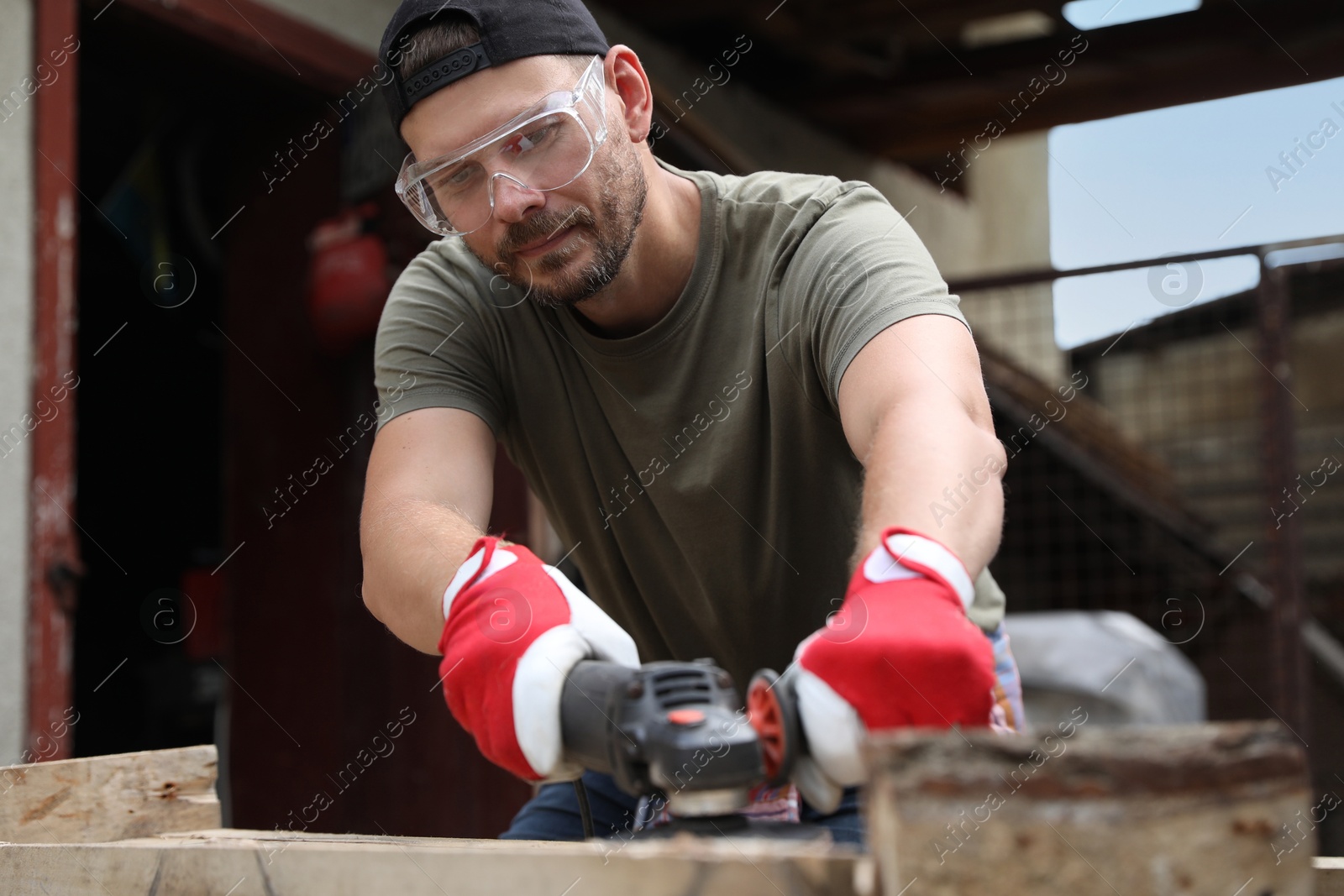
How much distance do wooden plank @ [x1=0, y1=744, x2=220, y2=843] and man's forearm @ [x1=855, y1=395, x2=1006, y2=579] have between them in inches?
40.8

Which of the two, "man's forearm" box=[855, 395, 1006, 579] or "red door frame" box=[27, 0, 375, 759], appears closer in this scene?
"man's forearm" box=[855, 395, 1006, 579]

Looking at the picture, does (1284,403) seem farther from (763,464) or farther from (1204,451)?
(1204,451)

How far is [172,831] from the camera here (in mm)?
1699

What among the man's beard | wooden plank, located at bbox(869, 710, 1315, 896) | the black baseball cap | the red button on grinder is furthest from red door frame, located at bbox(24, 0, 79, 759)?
wooden plank, located at bbox(869, 710, 1315, 896)

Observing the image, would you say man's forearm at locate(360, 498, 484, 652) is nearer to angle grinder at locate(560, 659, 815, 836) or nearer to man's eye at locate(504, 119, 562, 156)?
angle grinder at locate(560, 659, 815, 836)

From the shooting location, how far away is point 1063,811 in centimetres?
83

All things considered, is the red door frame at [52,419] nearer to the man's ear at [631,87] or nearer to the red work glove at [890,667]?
the man's ear at [631,87]

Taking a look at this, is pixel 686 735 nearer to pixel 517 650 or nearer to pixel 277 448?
pixel 517 650

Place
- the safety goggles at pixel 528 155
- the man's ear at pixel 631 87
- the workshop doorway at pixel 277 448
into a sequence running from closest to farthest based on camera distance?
the safety goggles at pixel 528 155 < the man's ear at pixel 631 87 < the workshop doorway at pixel 277 448

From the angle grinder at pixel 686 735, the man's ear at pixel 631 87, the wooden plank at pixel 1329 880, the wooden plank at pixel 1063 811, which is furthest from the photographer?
the man's ear at pixel 631 87

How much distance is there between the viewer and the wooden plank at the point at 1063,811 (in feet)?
2.71

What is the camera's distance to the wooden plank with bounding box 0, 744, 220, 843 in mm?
1610

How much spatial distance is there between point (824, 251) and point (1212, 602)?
501 centimetres

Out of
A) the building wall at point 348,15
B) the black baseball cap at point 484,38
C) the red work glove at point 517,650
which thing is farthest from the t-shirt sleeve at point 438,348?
the building wall at point 348,15
